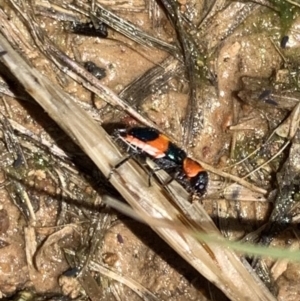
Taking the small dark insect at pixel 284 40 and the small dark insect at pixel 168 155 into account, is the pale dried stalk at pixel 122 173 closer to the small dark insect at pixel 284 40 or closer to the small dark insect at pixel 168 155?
the small dark insect at pixel 168 155

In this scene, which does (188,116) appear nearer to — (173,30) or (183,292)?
(173,30)

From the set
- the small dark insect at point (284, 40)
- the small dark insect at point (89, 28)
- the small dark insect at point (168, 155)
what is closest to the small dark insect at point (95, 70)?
the small dark insect at point (89, 28)

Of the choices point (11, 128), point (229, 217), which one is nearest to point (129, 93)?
point (11, 128)

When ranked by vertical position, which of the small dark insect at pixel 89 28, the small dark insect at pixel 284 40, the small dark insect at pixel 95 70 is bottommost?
the small dark insect at pixel 284 40

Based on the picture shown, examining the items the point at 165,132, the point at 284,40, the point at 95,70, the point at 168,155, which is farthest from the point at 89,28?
the point at 284,40

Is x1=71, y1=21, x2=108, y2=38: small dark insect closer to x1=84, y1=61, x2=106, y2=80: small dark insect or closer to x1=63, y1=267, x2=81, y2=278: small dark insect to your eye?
x1=84, y1=61, x2=106, y2=80: small dark insect

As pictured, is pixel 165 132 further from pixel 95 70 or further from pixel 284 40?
pixel 284 40
